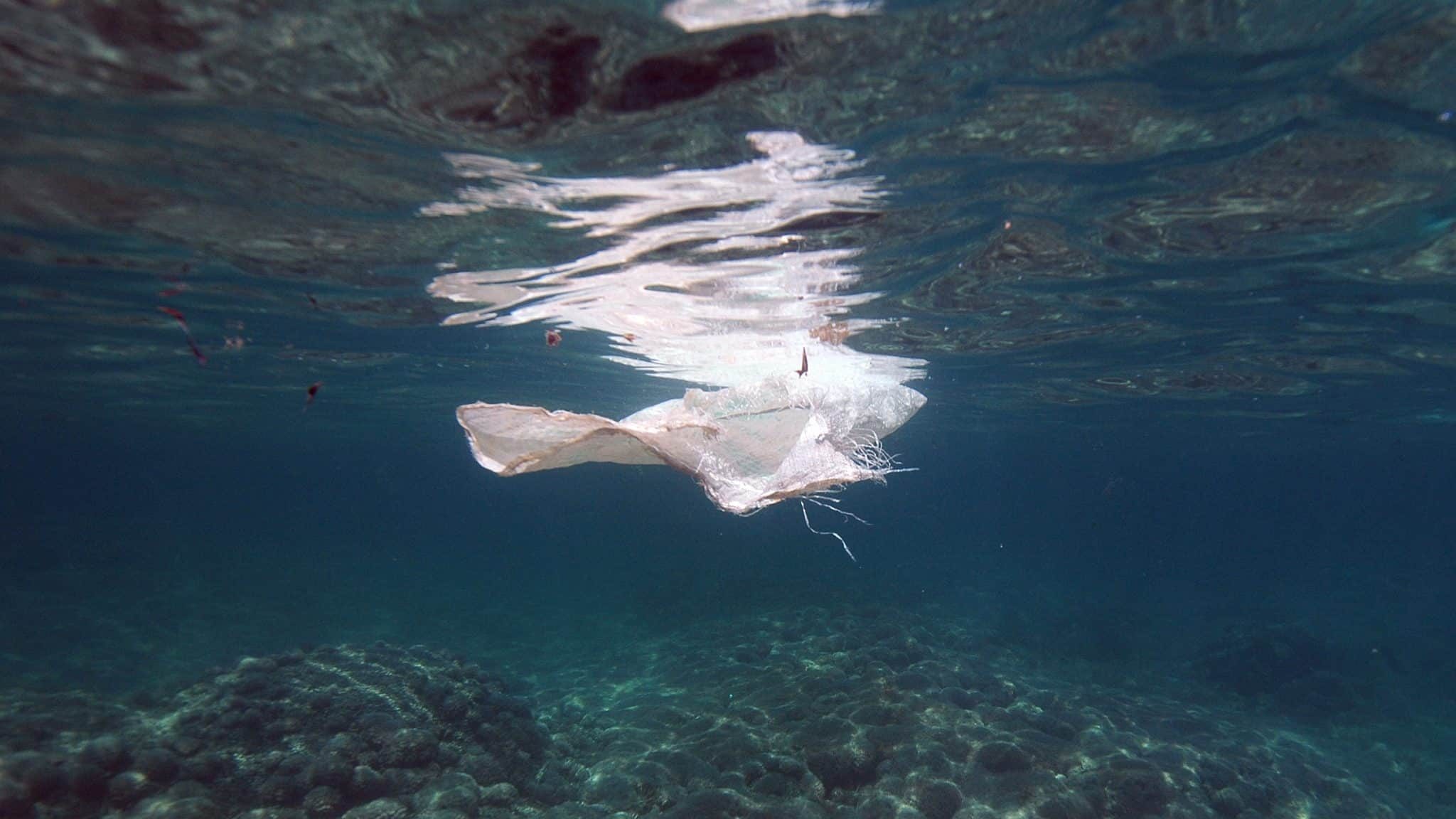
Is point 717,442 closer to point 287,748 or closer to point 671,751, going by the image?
point 671,751

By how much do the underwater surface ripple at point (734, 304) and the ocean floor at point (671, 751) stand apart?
0.09 meters

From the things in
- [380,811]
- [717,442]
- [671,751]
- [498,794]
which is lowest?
[671,751]

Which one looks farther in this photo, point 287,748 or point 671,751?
point 671,751

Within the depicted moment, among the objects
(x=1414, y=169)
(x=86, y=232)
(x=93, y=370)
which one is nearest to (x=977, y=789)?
(x=1414, y=169)

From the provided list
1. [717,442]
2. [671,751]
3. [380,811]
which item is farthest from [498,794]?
[717,442]

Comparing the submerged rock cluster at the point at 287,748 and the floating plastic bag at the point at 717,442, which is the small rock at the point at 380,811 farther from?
the floating plastic bag at the point at 717,442

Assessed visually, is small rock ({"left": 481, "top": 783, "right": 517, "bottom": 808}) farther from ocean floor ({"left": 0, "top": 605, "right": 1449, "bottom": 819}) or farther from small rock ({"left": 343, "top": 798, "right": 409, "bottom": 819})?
small rock ({"left": 343, "top": 798, "right": 409, "bottom": 819})

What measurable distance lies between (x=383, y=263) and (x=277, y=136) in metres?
4.76

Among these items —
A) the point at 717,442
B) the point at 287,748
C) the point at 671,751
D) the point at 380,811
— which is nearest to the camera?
the point at 717,442

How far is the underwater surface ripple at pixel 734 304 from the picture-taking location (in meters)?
6.01

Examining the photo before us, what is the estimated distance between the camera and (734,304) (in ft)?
44.8

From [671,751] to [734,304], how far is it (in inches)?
341

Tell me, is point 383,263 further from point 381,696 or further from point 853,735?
point 853,735

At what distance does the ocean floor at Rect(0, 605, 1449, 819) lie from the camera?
9398 millimetres
